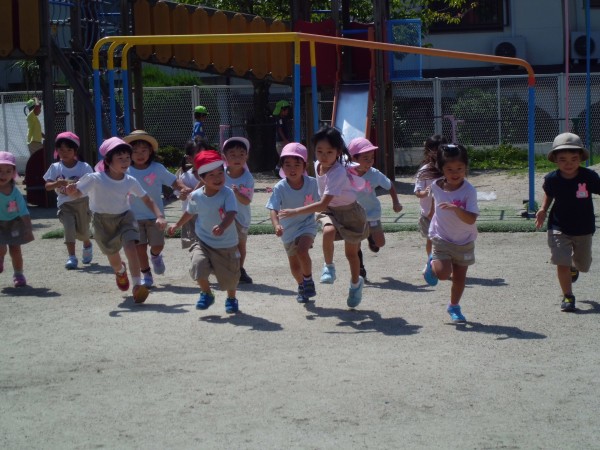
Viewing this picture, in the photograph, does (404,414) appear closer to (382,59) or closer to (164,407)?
(164,407)

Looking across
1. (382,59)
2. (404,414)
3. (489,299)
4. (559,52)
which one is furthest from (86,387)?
(559,52)

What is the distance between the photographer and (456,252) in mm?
7234

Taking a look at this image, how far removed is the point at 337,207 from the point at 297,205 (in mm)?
351

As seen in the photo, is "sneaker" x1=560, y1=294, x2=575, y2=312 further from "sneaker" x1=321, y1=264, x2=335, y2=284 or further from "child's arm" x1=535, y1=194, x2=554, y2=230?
"sneaker" x1=321, y1=264, x2=335, y2=284

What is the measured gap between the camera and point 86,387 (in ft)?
18.9

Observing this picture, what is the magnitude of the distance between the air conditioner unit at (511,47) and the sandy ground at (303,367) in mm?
18814

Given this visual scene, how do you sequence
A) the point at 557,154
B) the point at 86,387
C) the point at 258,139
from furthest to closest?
the point at 258,139
the point at 557,154
the point at 86,387

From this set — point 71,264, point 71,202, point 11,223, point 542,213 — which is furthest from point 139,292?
point 542,213

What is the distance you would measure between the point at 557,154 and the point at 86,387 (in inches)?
163

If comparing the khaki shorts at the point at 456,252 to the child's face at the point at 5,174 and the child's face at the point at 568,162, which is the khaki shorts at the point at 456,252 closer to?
the child's face at the point at 568,162

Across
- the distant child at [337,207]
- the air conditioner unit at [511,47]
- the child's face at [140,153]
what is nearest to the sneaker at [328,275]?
the distant child at [337,207]

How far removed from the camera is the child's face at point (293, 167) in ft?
25.9

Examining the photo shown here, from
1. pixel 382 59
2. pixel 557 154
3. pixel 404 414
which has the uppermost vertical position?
pixel 382 59

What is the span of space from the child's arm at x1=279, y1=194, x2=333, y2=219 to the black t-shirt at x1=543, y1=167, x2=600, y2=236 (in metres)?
1.77
